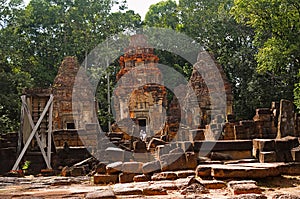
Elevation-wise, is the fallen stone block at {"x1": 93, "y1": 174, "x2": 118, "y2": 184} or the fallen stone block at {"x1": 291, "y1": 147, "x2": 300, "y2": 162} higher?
the fallen stone block at {"x1": 291, "y1": 147, "x2": 300, "y2": 162}

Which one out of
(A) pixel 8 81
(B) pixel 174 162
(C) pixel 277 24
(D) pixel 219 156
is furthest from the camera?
(A) pixel 8 81

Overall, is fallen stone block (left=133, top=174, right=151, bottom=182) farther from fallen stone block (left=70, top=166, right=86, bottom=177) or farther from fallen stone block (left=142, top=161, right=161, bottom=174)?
fallen stone block (left=70, top=166, right=86, bottom=177)

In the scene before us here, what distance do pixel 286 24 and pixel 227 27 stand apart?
1281 cm

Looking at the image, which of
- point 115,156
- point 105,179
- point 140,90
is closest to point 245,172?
point 105,179

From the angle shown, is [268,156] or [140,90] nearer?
[268,156]

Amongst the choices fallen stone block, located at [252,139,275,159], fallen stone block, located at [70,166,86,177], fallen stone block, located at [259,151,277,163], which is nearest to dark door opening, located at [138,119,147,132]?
fallen stone block, located at [70,166,86,177]

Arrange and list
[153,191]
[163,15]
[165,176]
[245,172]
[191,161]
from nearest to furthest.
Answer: [153,191] → [245,172] → [165,176] → [191,161] → [163,15]

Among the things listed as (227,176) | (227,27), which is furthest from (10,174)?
(227,27)

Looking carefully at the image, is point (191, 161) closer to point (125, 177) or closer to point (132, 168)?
point (132, 168)

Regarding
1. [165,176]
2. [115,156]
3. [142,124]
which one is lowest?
[165,176]

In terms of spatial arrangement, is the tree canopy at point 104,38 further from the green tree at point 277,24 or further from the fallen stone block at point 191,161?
the fallen stone block at point 191,161

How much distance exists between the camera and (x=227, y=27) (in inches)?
1245

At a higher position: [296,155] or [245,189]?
[296,155]

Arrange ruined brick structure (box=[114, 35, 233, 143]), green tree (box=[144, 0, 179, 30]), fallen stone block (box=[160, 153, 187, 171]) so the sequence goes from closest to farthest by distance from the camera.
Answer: fallen stone block (box=[160, 153, 187, 171]), ruined brick structure (box=[114, 35, 233, 143]), green tree (box=[144, 0, 179, 30])
